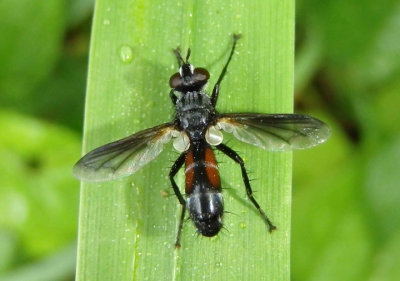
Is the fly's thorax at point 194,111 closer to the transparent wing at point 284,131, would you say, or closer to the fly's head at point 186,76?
the fly's head at point 186,76

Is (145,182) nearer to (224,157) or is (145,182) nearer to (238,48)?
(224,157)

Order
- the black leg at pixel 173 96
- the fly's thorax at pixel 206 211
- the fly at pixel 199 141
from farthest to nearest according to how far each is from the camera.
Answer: the black leg at pixel 173 96
the fly at pixel 199 141
the fly's thorax at pixel 206 211

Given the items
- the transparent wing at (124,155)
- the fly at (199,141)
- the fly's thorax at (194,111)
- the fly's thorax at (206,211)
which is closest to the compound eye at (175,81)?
the fly at (199,141)

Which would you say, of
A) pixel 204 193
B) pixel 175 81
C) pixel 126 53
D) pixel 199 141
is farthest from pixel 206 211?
pixel 126 53

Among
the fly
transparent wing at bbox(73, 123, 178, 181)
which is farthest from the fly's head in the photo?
transparent wing at bbox(73, 123, 178, 181)

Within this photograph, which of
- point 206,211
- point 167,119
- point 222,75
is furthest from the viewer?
point 167,119

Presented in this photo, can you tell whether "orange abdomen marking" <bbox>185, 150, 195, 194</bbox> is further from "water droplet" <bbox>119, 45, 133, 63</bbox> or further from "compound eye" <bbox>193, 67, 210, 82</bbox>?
"water droplet" <bbox>119, 45, 133, 63</bbox>

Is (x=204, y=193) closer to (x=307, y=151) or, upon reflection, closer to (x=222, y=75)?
(x=222, y=75)

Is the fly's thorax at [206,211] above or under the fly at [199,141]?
under
